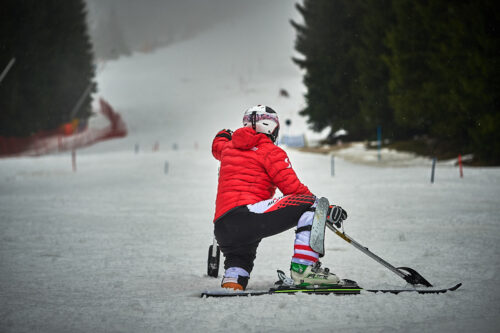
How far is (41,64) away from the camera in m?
47.2

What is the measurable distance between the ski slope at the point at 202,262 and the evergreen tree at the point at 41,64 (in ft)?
91.8

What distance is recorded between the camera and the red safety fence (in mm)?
41281

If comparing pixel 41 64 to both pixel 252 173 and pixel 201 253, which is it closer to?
pixel 201 253

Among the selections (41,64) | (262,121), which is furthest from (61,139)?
(262,121)

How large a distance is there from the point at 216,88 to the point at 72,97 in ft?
139

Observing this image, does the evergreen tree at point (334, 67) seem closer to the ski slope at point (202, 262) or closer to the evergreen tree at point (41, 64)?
the ski slope at point (202, 262)

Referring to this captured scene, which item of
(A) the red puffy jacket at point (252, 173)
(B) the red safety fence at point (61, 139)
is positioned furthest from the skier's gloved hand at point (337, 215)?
(B) the red safety fence at point (61, 139)

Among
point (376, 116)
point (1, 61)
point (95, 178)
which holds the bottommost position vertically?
point (95, 178)

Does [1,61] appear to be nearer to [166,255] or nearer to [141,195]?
[141,195]

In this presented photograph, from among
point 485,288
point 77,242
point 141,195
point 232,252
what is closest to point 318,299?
point 232,252

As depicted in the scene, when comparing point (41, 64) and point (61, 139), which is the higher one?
point (41, 64)

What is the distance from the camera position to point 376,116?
30.5m

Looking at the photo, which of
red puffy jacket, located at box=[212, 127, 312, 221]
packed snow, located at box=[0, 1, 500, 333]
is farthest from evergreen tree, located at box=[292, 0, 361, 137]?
red puffy jacket, located at box=[212, 127, 312, 221]

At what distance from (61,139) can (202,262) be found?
46.0 m
